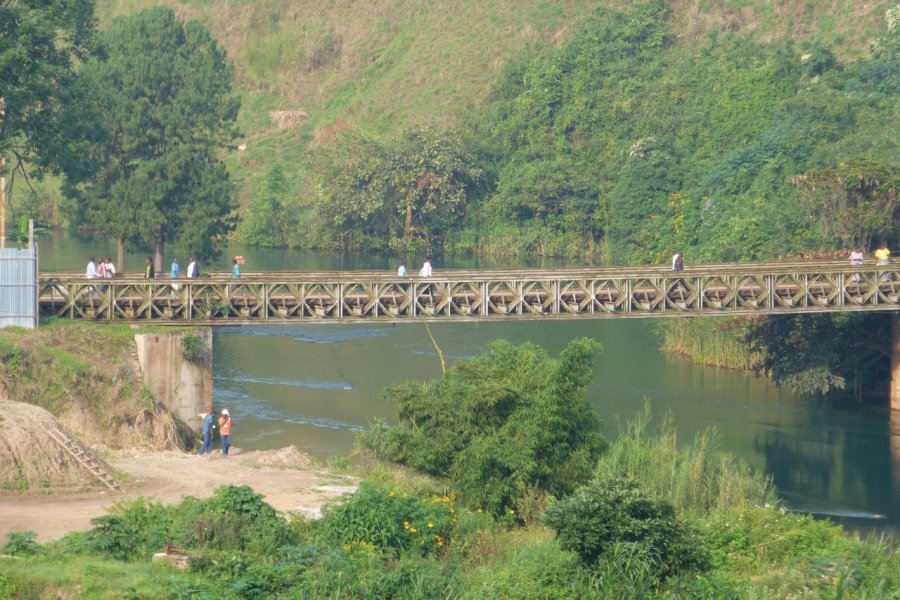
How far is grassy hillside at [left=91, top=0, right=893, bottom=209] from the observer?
105625 millimetres

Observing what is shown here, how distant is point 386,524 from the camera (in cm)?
2397

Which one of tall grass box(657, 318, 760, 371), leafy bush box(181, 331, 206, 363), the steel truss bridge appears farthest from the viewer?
tall grass box(657, 318, 760, 371)

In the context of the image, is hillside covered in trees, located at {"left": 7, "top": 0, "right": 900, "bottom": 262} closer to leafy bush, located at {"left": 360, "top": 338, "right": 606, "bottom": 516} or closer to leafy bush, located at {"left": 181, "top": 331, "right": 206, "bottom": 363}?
leafy bush, located at {"left": 181, "top": 331, "right": 206, "bottom": 363}

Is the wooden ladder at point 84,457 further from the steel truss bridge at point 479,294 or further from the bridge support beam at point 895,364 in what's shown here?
the bridge support beam at point 895,364

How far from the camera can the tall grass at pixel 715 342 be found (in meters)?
54.8

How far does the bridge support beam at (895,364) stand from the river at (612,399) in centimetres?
66

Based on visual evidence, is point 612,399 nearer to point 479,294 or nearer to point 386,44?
point 479,294

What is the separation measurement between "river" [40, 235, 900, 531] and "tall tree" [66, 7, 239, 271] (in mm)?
6235

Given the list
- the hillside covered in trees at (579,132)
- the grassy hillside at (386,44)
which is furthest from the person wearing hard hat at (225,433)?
the grassy hillside at (386,44)

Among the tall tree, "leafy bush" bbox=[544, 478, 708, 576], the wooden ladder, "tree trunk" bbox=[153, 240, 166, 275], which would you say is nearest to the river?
"tree trunk" bbox=[153, 240, 166, 275]

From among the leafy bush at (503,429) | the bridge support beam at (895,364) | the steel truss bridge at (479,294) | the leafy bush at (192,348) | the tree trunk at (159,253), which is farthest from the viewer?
the tree trunk at (159,253)

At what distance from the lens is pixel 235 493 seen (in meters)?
A: 24.5

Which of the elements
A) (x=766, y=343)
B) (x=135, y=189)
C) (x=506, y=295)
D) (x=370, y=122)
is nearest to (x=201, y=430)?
(x=506, y=295)

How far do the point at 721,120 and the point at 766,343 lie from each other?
35908 millimetres
